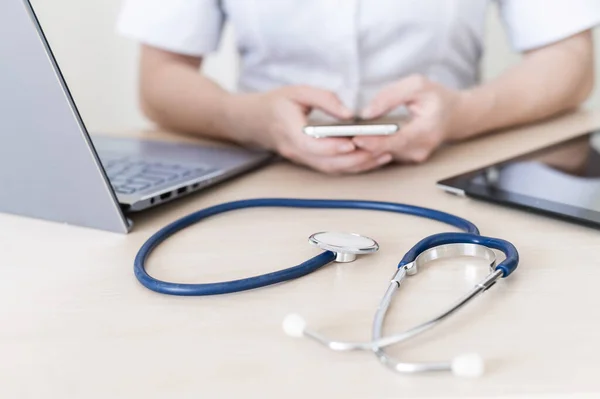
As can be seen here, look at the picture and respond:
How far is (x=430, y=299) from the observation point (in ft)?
1.26

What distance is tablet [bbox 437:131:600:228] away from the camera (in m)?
0.50

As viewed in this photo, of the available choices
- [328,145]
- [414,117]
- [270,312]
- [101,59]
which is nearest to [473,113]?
[414,117]

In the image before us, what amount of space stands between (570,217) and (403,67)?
18.6 inches

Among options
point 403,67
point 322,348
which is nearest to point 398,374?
point 322,348

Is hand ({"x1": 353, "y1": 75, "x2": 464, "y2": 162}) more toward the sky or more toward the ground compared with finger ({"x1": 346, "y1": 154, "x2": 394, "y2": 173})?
more toward the sky

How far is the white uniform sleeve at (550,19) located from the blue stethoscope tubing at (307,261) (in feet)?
1.46

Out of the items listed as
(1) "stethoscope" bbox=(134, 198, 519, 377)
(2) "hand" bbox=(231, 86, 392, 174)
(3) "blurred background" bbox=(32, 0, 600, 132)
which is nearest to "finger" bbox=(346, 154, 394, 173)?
(2) "hand" bbox=(231, 86, 392, 174)

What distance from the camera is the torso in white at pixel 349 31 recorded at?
0.86m

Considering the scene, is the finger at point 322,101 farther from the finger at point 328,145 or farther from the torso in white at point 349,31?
the torso in white at point 349,31

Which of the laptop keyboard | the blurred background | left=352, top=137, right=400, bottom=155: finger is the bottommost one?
the blurred background

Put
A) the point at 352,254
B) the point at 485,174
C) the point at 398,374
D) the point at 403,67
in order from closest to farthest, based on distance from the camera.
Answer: the point at 398,374
the point at 352,254
the point at 485,174
the point at 403,67

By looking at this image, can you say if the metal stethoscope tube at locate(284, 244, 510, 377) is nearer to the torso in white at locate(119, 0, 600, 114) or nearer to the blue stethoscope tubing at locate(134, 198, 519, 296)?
the blue stethoscope tubing at locate(134, 198, 519, 296)

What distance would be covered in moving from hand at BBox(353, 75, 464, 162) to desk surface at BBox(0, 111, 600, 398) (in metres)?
0.09

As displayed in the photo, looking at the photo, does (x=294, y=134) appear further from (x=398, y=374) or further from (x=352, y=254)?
(x=398, y=374)
